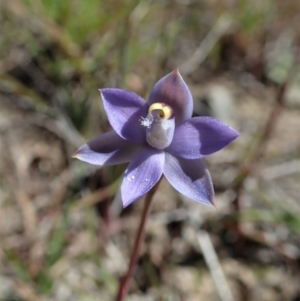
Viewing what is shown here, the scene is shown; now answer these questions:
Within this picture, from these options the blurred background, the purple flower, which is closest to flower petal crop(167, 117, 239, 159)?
the purple flower

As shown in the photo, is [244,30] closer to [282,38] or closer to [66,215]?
[282,38]

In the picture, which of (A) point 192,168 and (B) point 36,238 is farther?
(B) point 36,238

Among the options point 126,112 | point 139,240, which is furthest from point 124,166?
point 126,112

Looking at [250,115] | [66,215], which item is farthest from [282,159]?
[66,215]

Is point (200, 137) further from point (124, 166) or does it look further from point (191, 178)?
point (124, 166)

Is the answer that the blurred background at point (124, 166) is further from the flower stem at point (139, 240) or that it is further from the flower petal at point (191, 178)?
the flower petal at point (191, 178)

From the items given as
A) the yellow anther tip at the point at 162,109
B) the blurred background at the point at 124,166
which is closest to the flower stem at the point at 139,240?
the yellow anther tip at the point at 162,109
